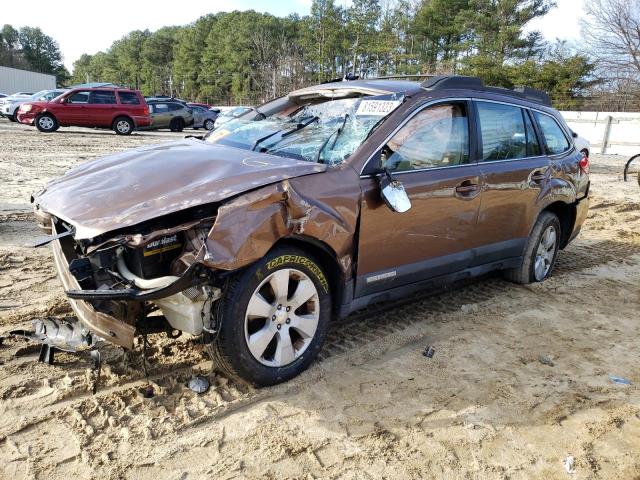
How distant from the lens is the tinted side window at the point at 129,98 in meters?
20.1

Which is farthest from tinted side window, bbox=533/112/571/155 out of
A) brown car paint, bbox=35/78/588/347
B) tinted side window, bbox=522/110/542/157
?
brown car paint, bbox=35/78/588/347

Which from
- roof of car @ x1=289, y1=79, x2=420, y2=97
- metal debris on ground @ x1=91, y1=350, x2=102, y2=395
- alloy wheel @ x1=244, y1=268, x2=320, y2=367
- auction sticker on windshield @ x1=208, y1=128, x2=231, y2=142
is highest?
roof of car @ x1=289, y1=79, x2=420, y2=97

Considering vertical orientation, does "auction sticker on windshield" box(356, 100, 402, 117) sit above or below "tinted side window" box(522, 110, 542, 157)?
above

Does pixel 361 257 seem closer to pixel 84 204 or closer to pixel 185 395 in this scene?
pixel 185 395

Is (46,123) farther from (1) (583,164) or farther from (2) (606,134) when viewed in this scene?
(2) (606,134)

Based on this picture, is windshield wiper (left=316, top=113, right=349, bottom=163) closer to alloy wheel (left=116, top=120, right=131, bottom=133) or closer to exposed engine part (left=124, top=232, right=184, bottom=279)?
exposed engine part (left=124, top=232, right=184, bottom=279)

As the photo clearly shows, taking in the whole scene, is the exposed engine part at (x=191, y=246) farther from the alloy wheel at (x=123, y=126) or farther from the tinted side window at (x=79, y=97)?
the alloy wheel at (x=123, y=126)

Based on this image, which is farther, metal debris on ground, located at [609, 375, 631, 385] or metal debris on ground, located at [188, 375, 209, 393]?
metal debris on ground, located at [609, 375, 631, 385]

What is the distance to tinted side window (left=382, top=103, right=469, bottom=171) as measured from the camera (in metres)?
3.58

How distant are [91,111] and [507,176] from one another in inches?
739

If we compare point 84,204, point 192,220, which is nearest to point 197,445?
point 192,220

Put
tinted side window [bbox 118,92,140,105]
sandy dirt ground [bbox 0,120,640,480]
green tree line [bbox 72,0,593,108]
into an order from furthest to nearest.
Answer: green tree line [bbox 72,0,593,108] → tinted side window [bbox 118,92,140,105] → sandy dirt ground [bbox 0,120,640,480]

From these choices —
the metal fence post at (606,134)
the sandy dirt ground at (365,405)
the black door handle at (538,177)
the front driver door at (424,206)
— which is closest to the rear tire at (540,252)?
the black door handle at (538,177)

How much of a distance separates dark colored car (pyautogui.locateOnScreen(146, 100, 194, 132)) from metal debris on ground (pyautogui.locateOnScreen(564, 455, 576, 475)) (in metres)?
23.1
